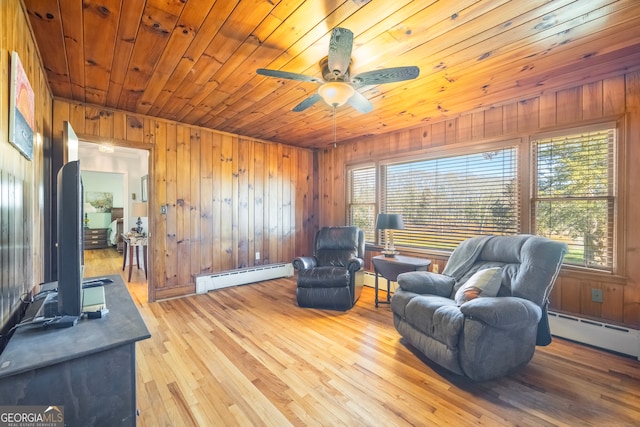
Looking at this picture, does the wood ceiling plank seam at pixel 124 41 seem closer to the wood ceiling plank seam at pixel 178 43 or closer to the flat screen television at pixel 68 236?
the wood ceiling plank seam at pixel 178 43

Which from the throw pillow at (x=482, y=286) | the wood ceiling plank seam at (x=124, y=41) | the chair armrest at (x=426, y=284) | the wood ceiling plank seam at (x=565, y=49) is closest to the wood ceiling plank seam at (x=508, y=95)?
the wood ceiling plank seam at (x=565, y=49)

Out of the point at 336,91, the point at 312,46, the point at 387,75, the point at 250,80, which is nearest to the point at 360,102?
the point at 336,91

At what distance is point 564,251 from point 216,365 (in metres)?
2.82

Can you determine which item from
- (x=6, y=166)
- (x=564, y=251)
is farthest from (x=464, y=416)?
(x=6, y=166)

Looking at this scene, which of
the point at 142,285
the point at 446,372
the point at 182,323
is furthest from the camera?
the point at 142,285

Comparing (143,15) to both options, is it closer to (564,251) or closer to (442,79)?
(442,79)

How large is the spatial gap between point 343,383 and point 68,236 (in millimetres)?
1835

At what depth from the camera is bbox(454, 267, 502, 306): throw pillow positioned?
87.7 inches

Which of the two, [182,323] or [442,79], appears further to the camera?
[182,323]

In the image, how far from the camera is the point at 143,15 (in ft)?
5.65

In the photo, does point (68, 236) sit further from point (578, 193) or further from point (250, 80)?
point (578, 193)

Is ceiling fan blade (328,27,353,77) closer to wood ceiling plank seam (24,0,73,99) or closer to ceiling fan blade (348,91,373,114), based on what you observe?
ceiling fan blade (348,91,373,114)

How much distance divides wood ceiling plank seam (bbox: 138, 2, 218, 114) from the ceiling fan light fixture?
33.9 inches

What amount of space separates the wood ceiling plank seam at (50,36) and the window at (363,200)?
3.71 meters
